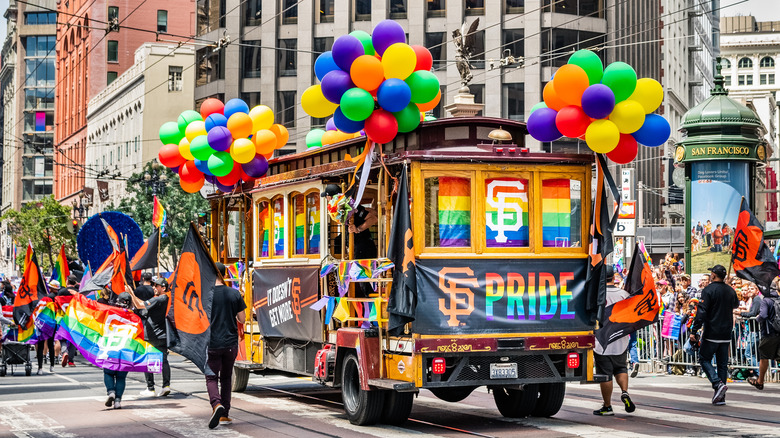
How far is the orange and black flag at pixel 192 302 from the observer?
39.9ft

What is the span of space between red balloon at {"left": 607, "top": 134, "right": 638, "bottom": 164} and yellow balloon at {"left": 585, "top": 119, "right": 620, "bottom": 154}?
37 cm

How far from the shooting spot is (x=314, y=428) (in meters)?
11.8

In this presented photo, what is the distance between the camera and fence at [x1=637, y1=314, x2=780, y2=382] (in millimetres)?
17891

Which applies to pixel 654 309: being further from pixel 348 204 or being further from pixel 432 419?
pixel 348 204

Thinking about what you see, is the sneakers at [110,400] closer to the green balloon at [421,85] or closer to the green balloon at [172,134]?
the green balloon at [172,134]

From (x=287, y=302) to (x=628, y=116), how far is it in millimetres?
5318

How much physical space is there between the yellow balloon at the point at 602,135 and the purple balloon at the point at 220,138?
5729 millimetres

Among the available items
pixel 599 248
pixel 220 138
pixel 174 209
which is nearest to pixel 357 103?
pixel 599 248

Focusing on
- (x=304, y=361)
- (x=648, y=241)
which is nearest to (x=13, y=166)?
(x=648, y=241)

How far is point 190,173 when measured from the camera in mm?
16625

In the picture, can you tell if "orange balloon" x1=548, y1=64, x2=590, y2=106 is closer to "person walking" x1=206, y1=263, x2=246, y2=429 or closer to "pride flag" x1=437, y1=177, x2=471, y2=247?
"pride flag" x1=437, y1=177, x2=471, y2=247

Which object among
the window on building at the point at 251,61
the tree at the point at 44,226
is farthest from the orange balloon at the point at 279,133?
the tree at the point at 44,226

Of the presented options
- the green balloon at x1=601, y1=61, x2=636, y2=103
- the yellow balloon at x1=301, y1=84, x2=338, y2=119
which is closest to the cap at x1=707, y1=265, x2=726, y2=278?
the green balloon at x1=601, y1=61, x2=636, y2=103

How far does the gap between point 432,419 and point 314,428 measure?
5.14 ft
